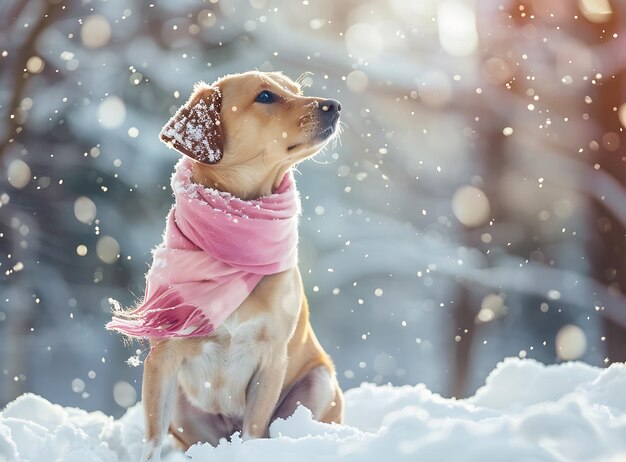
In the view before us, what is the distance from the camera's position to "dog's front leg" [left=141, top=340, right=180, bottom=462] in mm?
3422

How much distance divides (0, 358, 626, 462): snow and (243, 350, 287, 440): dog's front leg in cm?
10

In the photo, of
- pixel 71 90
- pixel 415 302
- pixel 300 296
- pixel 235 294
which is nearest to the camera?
pixel 235 294

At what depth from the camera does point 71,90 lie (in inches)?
263

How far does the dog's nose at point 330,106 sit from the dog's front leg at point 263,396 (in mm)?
1285

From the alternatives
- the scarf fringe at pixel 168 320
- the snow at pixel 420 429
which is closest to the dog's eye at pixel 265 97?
the scarf fringe at pixel 168 320

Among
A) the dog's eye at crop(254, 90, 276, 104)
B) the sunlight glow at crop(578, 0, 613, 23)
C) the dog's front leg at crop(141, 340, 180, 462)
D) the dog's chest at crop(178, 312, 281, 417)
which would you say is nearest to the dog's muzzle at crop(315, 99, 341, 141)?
the dog's eye at crop(254, 90, 276, 104)

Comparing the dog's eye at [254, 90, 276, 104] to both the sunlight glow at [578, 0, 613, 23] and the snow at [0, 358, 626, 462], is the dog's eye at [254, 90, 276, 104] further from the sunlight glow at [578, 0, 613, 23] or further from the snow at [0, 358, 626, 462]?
the sunlight glow at [578, 0, 613, 23]

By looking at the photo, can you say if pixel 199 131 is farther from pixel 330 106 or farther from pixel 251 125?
pixel 330 106

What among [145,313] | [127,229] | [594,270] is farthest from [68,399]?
[594,270]

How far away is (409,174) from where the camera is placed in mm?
7465

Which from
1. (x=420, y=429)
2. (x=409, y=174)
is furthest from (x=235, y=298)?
(x=409, y=174)

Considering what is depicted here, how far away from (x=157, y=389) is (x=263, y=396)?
1.78ft

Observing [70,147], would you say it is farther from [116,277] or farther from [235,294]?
[235,294]

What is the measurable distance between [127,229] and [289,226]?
4.36m
